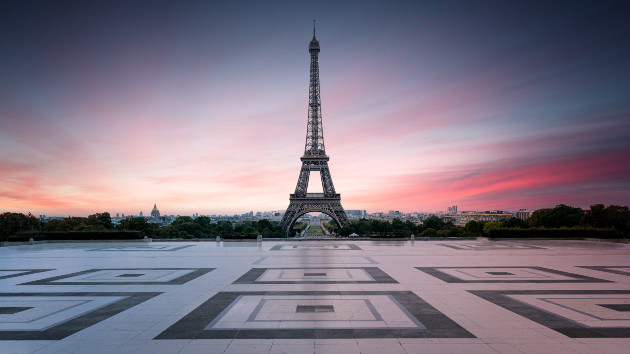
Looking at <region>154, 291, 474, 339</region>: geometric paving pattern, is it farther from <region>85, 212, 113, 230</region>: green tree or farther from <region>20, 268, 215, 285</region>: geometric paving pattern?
<region>85, 212, 113, 230</region>: green tree

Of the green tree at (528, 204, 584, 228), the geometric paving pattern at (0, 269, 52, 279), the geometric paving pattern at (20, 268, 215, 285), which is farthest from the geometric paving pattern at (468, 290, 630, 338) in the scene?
the green tree at (528, 204, 584, 228)

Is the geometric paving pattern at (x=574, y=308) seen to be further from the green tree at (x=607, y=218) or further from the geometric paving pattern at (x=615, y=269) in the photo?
the green tree at (x=607, y=218)

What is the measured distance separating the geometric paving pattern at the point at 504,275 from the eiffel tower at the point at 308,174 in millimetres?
46090

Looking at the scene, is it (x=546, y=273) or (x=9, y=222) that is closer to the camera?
(x=546, y=273)

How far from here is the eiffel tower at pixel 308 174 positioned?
64.3 metres

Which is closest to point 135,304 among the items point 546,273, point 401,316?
point 401,316

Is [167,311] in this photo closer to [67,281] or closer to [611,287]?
[67,281]

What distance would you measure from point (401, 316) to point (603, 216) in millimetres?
68453

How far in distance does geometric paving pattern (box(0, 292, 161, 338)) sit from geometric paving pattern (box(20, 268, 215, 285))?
1981 millimetres

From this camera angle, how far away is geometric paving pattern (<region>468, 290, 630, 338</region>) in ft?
27.5

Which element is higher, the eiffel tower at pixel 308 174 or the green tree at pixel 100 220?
the eiffel tower at pixel 308 174

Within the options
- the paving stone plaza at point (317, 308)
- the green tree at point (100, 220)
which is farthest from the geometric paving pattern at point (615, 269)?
the green tree at point (100, 220)

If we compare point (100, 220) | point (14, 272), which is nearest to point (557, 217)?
point (14, 272)

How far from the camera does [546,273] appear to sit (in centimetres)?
1580
